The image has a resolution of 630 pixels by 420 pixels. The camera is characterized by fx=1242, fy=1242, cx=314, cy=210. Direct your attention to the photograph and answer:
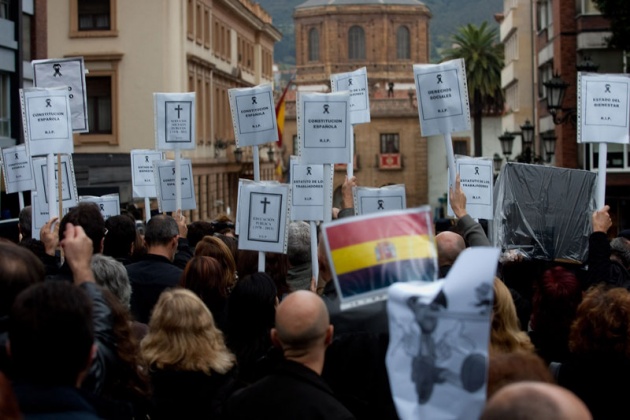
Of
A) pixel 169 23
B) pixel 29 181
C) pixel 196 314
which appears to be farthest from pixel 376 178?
pixel 196 314

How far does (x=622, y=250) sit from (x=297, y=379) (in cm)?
607

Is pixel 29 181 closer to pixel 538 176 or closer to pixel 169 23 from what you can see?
pixel 538 176

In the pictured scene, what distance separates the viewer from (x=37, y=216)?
11625 millimetres

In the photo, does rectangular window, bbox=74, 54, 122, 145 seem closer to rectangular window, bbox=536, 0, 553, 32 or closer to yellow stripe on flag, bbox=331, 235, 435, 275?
rectangular window, bbox=536, 0, 553, 32

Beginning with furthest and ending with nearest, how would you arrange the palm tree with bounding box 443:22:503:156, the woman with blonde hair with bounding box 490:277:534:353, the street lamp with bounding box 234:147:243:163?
the palm tree with bounding box 443:22:503:156 → the street lamp with bounding box 234:147:243:163 → the woman with blonde hair with bounding box 490:277:534:353

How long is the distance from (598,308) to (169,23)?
36651 mm

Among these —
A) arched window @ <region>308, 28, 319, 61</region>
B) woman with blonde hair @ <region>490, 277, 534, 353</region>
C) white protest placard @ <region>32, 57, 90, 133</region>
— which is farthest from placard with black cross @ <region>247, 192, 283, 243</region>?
arched window @ <region>308, 28, 319, 61</region>

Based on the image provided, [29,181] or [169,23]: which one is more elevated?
[169,23]

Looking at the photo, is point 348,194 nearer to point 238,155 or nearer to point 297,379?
point 297,379

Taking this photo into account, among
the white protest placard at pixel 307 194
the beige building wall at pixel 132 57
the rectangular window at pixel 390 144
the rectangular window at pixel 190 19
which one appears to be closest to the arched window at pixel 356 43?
the rectangular window at pixel 390 144

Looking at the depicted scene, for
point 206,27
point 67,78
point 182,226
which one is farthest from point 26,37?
point 182,226

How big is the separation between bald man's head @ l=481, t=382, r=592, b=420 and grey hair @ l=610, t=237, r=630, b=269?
273 inches

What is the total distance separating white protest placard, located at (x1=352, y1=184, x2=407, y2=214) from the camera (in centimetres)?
978

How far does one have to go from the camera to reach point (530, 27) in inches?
2087
